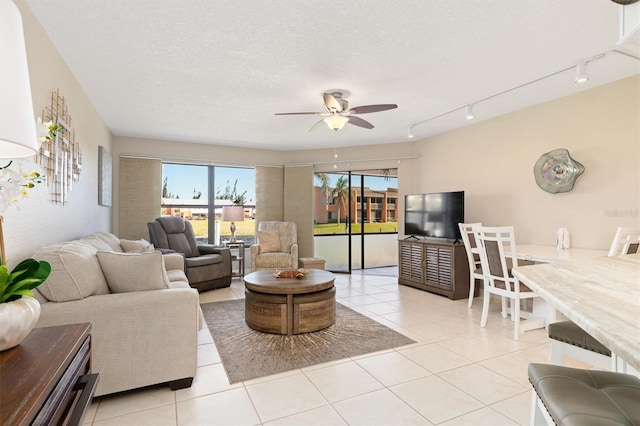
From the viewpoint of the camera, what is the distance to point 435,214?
15.9ft

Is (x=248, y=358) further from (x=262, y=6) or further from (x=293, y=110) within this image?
(x=293, y=110)

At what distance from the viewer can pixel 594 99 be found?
3.49 meters

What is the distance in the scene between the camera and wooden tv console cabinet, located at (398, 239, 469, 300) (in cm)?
441

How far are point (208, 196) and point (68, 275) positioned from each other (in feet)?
14.5

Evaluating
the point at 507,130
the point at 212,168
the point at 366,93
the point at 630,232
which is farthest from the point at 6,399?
the point at 212,168

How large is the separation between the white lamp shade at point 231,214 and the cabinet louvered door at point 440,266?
10.4ft

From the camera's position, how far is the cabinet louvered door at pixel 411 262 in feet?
16.3

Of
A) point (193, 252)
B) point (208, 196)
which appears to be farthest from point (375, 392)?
point (208, 196)

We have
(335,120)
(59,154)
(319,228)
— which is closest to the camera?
(59,154)

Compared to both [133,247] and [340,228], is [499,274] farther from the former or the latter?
[133,247]

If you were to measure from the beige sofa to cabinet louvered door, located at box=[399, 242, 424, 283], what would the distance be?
12.1 ft

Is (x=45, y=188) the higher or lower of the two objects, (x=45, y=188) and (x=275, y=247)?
the higher

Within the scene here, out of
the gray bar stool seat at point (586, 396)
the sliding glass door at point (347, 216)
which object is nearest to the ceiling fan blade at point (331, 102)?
the gray bar stool seat at point (586, 396)

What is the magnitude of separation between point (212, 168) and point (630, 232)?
5.96 meters
